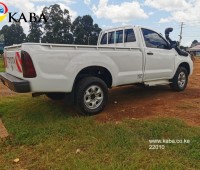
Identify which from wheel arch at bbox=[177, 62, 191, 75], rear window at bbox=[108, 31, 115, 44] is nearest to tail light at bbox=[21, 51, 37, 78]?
rear window at bbox=[108, 31, 115, 44]

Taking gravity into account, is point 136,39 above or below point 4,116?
above

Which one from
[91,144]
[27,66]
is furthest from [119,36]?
[91,144]

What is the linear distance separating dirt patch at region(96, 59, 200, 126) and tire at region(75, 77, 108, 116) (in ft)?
0.68

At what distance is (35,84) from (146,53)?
118 inches

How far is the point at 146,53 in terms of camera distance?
20.4 ft

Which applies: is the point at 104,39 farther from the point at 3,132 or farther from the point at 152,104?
the point at 3,132

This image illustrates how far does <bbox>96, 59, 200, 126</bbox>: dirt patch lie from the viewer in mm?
5164

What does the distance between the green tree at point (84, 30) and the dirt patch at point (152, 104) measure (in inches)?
2204

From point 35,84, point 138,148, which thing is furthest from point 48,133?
point 138,148

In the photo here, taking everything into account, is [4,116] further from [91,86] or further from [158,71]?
[158,71]

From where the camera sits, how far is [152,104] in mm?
6039

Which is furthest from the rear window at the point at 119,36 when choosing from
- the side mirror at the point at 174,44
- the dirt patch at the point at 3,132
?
the dirt patch at the point at 3,132

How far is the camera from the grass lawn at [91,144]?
11.1 feet

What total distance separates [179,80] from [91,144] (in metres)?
4.48
